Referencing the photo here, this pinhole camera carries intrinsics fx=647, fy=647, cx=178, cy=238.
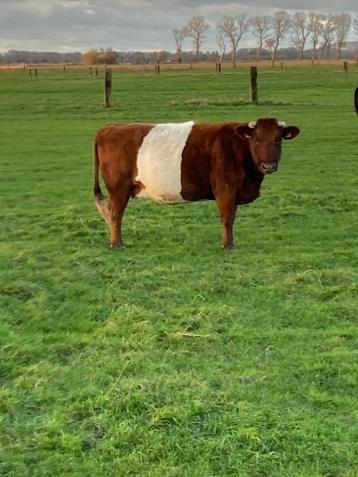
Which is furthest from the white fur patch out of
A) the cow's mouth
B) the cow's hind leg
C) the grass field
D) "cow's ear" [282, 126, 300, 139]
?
"cow's ear" [282, 126, 300, 139]

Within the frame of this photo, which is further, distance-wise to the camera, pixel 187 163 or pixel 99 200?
pixel 99 200

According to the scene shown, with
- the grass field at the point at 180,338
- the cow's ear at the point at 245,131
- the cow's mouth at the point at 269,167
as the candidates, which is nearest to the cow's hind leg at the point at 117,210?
the grass field at the point at 180,338

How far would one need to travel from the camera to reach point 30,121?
2272 centimetres

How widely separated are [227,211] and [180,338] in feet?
8.79

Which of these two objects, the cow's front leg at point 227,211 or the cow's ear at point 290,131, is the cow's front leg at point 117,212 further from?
the cow's ear at point 290,131

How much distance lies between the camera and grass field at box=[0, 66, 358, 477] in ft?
11.2

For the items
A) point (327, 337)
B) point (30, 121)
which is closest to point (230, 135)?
point (327, 337)

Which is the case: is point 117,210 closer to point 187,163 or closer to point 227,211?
point 187,163

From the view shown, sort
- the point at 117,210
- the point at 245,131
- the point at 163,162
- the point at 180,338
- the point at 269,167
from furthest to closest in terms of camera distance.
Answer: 1. the point at 117,210
2. the point at 163,162
3. the point at 245,131
4. the point at 269,167
5. the point at 180,338

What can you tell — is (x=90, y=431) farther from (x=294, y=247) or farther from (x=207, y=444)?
(x=294, y=247)

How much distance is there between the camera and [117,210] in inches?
295

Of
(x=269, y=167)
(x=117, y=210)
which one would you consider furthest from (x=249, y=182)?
(x=117, y=210)

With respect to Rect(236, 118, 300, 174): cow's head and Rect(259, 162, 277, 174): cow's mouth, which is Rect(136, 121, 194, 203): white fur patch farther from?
Rect(259, 162, 277, 174): cow's mouth

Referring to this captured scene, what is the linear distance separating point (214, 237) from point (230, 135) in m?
1.37
